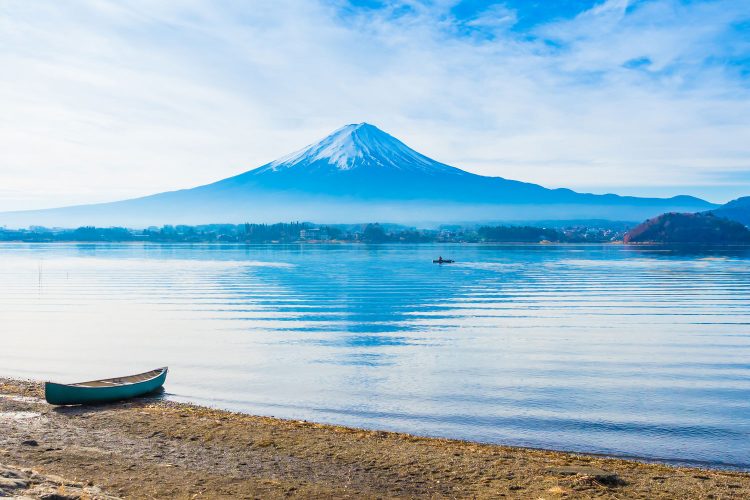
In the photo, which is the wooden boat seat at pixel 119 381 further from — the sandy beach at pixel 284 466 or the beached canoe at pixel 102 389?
the sandy beach at pixel 284 466

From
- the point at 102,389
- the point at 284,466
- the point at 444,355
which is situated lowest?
the point at 444,355

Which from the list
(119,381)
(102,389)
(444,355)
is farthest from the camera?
(444,355)

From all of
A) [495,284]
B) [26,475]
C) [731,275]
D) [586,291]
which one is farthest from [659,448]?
[731,275]

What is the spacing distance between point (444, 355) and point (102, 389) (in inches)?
527

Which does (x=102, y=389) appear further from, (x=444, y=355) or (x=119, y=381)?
(x=444, y=355)

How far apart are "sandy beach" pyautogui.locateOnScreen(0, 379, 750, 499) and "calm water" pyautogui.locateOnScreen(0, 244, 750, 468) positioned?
1.97 m

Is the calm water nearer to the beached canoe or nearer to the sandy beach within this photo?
the beached canoe

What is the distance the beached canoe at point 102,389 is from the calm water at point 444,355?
1.02 metres

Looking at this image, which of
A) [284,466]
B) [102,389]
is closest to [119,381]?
[102,389]

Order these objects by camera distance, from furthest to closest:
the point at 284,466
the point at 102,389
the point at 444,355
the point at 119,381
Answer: the point at 444,355, the point at 119,381, the point at 102,389, the point at 284,466

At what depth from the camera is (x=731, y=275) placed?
7044 cm

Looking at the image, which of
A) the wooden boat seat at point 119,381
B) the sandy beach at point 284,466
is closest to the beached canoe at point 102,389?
the wooden boat seat at point 119,381

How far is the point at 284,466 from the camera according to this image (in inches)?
496

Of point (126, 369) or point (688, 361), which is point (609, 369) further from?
point (126, 369)
